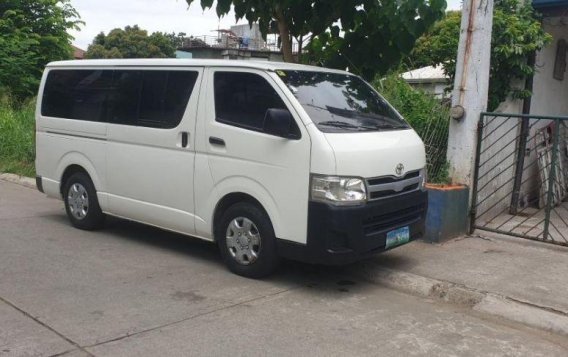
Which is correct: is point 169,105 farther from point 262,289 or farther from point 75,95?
point 262,289

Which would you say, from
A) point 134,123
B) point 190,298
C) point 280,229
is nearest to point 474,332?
point 280,229

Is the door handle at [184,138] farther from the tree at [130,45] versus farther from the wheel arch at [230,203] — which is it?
→ the tree at [130,45]

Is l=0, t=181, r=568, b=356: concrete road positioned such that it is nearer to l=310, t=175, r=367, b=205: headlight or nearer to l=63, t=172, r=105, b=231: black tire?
l=63, t=172, r=105, b=231: black tire

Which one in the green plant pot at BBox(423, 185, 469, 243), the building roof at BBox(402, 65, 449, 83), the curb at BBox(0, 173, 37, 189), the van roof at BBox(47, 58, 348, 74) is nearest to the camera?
the van roof at BBox(47, 58, 348, 74)

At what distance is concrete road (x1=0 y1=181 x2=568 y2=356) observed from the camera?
411 centimetres

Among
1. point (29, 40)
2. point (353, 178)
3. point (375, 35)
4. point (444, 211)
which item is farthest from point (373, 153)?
point (29, 40)

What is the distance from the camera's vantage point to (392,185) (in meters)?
5.28

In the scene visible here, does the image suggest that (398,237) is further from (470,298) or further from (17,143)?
(17,143)

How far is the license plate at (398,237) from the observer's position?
5.32m

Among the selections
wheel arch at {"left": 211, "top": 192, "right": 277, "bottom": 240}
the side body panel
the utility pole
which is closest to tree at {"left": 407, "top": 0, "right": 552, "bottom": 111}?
the utility pole

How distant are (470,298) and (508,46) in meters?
3.82

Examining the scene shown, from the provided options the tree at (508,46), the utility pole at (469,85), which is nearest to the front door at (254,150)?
the utility pole at (469,85)

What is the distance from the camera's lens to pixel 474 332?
4523 mm

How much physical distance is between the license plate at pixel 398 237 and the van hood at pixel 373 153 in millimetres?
537
